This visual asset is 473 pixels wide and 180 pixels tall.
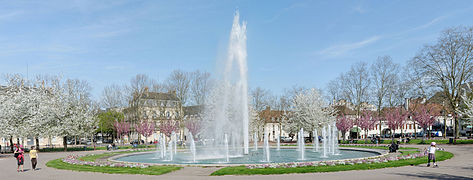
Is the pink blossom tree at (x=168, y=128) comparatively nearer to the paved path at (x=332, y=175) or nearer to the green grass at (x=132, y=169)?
the green grass at (x=132, y=169)

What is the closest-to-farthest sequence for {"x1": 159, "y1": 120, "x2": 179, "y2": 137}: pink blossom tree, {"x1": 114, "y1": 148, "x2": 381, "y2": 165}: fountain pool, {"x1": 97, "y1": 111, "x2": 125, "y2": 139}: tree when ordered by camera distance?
1. {"x1": 114, "y1": 148, "x2": 381, "y2": 165}: fountain pool
2. {"x1": 159, "y1": 120, "x2": 179, "y2": 137}: pink blossom tree
3. {"x1": 97, "y1": 111, "x2": 125, "y2": 139}: tree

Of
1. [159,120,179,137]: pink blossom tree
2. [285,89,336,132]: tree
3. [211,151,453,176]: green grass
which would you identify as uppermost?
[285,89,336,132]: tree

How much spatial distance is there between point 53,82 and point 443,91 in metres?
55.6

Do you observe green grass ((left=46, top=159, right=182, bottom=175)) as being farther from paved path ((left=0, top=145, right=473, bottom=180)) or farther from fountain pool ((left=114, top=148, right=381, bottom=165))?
fountain pool ((left=114, top=148, right=381, bottom=165))

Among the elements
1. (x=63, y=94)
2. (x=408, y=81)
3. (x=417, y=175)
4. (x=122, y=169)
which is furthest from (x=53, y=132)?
(x=408, y=81)

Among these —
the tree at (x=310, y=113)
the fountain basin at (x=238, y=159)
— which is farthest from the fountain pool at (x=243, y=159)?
the tree at (x=310, y=113)

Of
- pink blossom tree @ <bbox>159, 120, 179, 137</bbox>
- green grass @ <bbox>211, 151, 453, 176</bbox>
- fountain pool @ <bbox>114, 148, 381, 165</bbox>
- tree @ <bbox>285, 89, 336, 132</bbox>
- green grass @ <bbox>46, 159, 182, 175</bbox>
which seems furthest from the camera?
pink blossom tree @ <bbox>159, 120, 179, 137</bbox>

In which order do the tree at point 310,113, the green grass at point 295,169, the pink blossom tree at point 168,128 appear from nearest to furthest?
1. the green grass at point 295,169
2. the tree at point 310,113
3. the pink blossom tree at point 168,128

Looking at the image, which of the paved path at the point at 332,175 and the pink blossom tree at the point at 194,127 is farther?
the pink blossom tree at the point at 194,127

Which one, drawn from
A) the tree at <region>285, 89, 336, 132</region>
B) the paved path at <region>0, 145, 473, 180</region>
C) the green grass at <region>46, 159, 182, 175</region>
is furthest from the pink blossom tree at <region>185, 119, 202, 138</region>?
the paved path at <region>0, 145, 473, 180</region>

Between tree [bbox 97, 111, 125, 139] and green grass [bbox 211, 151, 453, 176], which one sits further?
tree [bbox 97, 111, 125, 139]

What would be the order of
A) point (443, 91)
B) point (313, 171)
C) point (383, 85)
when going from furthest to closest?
1. point (383, 85)
2. point (443, 91)
3. point (313, 171)

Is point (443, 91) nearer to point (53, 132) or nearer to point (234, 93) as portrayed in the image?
point (234, 93)

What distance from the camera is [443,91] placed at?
180 feet
